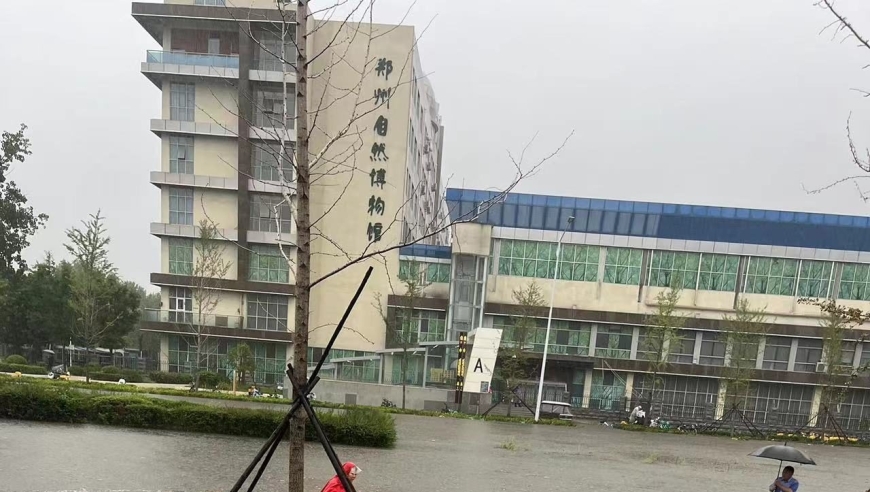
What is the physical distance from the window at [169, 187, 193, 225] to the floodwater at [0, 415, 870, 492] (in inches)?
1043

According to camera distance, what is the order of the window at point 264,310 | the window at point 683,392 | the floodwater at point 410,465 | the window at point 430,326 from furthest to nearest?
the window at point 264,310, the window at point 430,326, the window at point 683,392, the floodwater at point 410,465

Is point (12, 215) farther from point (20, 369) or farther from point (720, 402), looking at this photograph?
point (720, 402)

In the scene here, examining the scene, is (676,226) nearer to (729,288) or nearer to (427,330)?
(729,288)

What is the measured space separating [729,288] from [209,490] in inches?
1414

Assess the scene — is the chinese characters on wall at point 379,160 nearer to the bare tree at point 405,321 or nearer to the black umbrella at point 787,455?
the bare tree at point 405,321

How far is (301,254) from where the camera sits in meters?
3.72

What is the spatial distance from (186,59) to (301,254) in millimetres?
38915

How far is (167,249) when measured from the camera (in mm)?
36594

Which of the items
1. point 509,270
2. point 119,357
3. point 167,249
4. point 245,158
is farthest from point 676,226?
point 119,357

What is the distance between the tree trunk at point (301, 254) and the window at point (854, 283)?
1689 inches

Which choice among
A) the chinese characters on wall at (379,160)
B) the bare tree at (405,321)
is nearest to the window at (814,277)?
the bare tree at (405,321)

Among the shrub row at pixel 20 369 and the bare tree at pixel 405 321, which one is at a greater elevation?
the bare tree at pixel 405 321

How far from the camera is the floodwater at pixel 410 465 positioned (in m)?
9.05

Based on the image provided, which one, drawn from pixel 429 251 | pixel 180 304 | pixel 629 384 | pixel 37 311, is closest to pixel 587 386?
pixel 629 384
